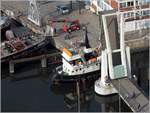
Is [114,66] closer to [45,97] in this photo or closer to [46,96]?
[46,96]

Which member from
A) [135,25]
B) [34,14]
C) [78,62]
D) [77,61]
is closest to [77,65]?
[78,62]

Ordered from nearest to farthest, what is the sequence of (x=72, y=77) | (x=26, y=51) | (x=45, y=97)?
(x=45, y=97), (x=72, y=77), (x=26, y=51)

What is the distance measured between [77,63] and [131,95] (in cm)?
898

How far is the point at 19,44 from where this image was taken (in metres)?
67.1

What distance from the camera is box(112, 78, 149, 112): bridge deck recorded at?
52188 millimetres

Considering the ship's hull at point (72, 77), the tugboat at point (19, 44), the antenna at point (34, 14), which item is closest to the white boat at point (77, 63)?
the ship's hull at point (72, 77)

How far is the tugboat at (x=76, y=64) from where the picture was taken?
60.1 m

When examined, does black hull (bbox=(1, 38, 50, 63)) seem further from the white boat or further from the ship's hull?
the ship's hull

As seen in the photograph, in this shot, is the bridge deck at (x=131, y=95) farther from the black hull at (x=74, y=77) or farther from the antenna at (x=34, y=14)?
the antenna at (x=34, y=14)

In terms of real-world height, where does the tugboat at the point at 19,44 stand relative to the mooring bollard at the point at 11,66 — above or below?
above

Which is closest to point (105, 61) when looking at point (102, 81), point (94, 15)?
point (102, 81)

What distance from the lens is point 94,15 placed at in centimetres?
7462

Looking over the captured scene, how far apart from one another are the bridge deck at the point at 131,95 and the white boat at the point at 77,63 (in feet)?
14.9

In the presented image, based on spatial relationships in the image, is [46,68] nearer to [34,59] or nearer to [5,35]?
[34,59]
